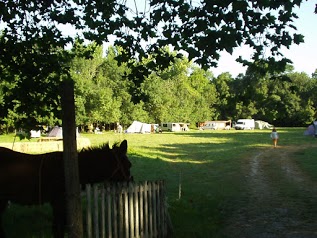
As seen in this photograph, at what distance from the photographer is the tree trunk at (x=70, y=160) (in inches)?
180

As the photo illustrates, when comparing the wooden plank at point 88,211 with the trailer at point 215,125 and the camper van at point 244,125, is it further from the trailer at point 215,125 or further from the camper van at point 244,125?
the trailer at point 215,125

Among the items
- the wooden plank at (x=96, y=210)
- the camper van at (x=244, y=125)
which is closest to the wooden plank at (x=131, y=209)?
the wooden plank at (x=96, y=210)

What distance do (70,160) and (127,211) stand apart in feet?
6.36

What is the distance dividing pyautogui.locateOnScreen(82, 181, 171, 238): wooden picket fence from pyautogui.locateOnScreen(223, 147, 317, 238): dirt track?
1537 mm

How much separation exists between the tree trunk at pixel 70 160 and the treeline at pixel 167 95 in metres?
2.89

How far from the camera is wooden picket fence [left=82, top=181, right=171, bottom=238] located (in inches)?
223

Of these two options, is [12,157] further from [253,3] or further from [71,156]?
[253,3]

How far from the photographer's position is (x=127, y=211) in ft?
20.2

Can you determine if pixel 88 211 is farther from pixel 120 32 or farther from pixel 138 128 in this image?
pixel 138 128

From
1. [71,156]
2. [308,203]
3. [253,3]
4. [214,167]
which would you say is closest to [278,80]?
[253,3]

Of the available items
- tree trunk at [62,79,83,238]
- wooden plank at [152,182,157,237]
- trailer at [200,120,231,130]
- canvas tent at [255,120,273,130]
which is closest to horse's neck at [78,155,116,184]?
wooden plank at [152,182,157,237]

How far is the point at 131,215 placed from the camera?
6.27 meters

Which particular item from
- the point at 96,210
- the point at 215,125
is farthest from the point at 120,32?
the point at 215,125

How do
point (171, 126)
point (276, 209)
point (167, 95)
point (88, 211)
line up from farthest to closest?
point (167, 95) → point (171, 126) → point (276, 209) → point (88, 211)
